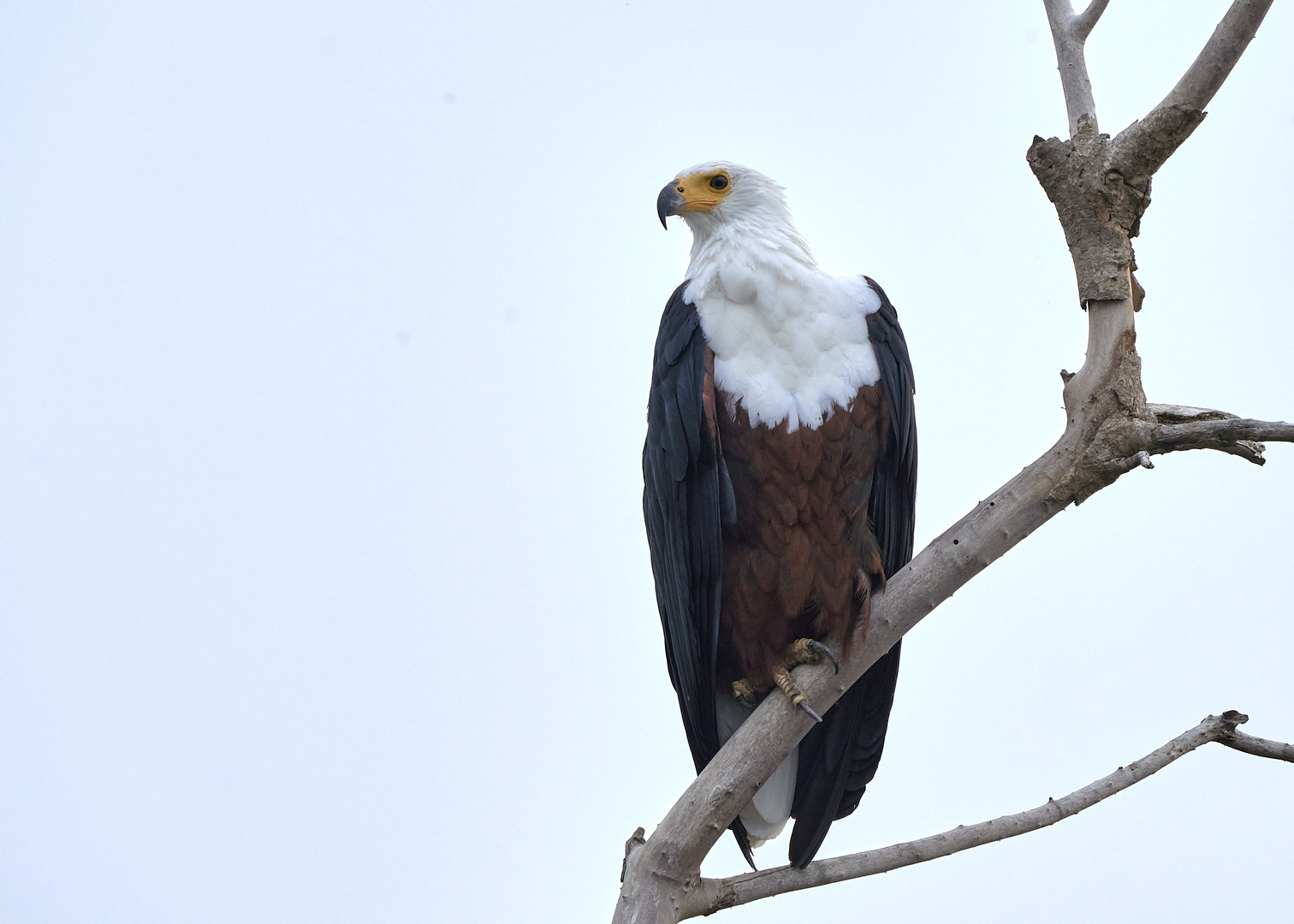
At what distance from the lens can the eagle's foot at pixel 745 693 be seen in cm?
276

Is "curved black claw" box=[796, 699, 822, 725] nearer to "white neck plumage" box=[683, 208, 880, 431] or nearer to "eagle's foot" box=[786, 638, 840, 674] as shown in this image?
"eagle's foot" box=[786, 638, 840, 674]

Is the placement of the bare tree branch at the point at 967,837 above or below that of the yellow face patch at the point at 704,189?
below

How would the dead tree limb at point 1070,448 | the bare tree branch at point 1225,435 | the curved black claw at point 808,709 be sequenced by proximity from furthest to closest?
the curved black claw at point 808,709
the dead tree limb at point 1070,448
the bare tree branch at point 1225,435

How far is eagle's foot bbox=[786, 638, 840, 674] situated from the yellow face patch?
4.36 feet

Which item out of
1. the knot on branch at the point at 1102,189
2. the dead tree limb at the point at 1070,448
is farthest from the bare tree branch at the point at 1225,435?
the knot on branch at the point at 1102,189

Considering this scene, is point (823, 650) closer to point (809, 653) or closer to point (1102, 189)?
point (809, 653)

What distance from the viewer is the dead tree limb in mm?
2330

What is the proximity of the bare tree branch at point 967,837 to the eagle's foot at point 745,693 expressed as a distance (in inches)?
18.9

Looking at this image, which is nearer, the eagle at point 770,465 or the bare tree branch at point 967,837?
the eagle at point 770,465

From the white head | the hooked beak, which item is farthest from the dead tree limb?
the hooked beak

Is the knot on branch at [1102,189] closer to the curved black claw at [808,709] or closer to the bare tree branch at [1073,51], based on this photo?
the bare tree branch at [1073,51]

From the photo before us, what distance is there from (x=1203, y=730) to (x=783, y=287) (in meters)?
1.71

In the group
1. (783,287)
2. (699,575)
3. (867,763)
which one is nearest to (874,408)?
(783,287)

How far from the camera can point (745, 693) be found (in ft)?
9.11
